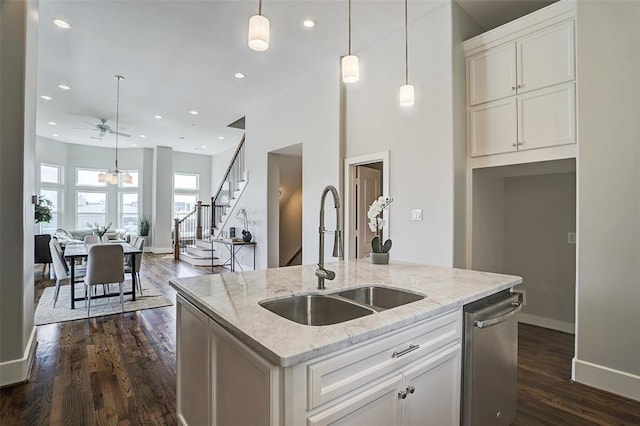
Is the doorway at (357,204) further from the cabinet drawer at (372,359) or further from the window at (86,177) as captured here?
the window at (86,177)

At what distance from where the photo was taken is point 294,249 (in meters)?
7.63

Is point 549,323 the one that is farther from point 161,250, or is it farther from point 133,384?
point 161,250

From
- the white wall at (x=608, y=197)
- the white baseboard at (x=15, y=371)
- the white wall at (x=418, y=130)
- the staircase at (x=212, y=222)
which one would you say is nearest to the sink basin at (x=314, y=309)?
the white wall at (x=418, y=130)

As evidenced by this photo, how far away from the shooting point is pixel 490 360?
1.77m

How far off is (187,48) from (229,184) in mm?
4423

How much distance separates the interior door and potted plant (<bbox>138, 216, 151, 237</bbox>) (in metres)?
8.43

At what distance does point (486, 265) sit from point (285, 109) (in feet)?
13.4

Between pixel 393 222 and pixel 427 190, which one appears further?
pixel 393 222

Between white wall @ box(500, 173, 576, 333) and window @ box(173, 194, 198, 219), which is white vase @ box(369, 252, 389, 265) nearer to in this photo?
white wall @ box(500, 173, 576, 333)

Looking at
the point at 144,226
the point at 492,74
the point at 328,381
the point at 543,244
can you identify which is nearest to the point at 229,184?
the point at 144,226

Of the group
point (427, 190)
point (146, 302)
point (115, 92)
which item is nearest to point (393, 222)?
point (427, 190)

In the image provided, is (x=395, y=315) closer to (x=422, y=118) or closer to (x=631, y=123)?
(x=631, y=123)

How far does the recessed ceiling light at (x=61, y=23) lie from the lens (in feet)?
12.2

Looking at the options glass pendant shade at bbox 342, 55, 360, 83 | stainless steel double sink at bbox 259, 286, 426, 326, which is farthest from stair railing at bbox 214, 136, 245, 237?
stainless steel double sink at bbox 259, 286, 426, 326
